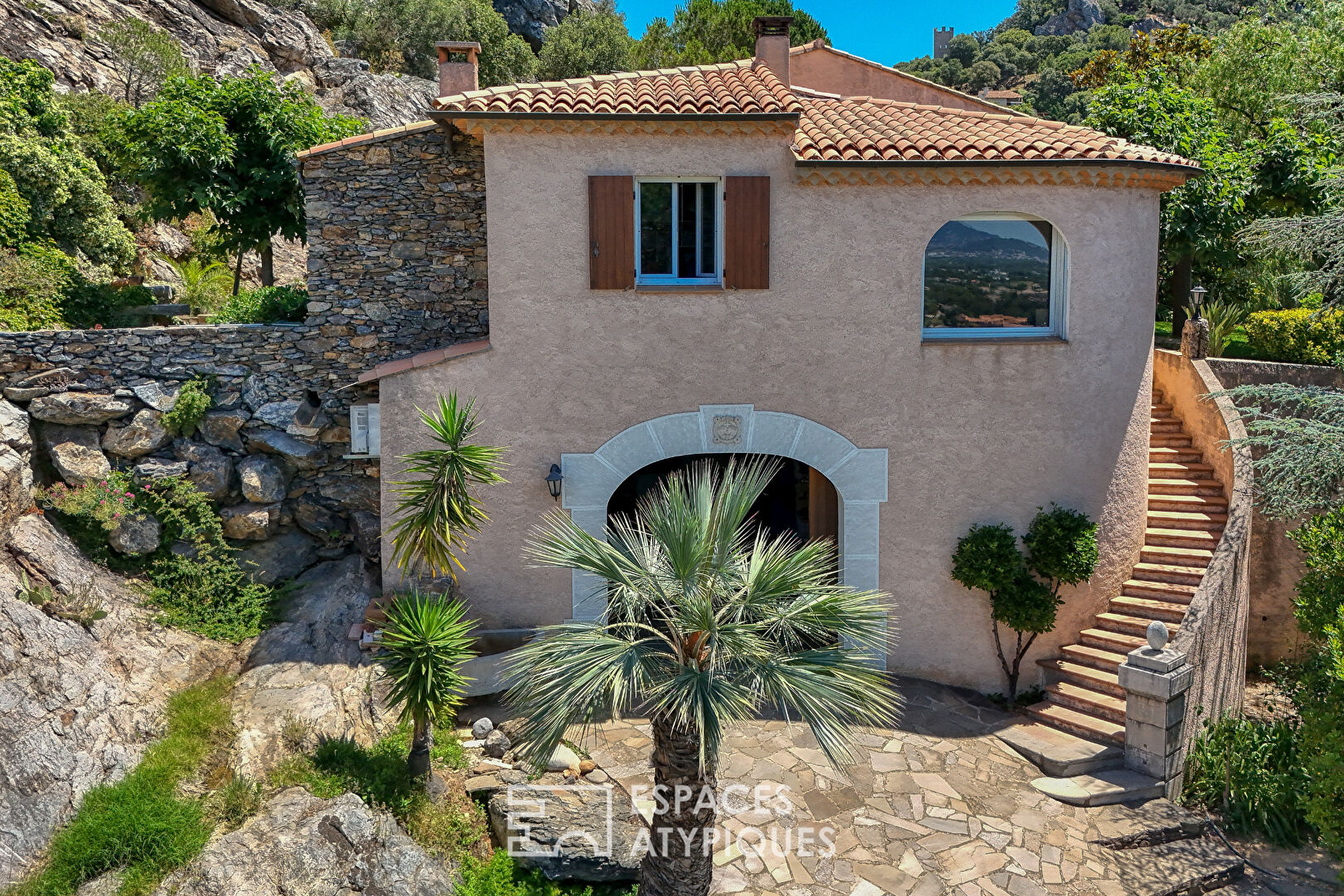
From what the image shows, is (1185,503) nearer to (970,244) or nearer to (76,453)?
(970,244)

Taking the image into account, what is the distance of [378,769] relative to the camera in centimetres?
1010

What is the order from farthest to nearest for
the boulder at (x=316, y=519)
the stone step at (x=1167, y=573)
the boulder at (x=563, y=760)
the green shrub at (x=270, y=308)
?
the green shrub at (x=270, y=308), the stone step at (x=1167, y=573), the boulder at (x=316, y=519), the boulder at (x=563, y=760)

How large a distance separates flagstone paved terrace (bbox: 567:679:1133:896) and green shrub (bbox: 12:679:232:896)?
459cm

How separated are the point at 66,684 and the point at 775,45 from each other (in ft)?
44.8

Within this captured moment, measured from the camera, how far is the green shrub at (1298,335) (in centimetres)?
1761

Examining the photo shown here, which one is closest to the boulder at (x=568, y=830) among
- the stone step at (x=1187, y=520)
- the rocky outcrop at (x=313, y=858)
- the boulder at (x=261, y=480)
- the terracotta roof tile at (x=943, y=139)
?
the rocky outcrop at (x=313, y=858)

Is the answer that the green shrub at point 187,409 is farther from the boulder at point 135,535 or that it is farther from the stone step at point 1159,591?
the stone step at point 1159,591

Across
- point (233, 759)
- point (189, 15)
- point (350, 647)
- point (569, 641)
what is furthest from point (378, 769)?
point (189, 15)

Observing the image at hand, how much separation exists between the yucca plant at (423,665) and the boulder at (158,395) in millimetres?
5688

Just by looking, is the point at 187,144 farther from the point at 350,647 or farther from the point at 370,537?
the point at 350,647

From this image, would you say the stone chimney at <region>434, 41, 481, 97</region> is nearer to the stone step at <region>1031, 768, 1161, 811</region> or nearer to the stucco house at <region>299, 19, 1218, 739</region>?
the stucco house at <region>299, 19, 1218, 739</region>

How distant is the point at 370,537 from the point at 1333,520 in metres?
13.4

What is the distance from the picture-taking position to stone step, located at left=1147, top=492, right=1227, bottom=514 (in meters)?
15.2

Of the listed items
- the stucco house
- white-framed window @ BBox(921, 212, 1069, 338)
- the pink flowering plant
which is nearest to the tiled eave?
the stucco house
